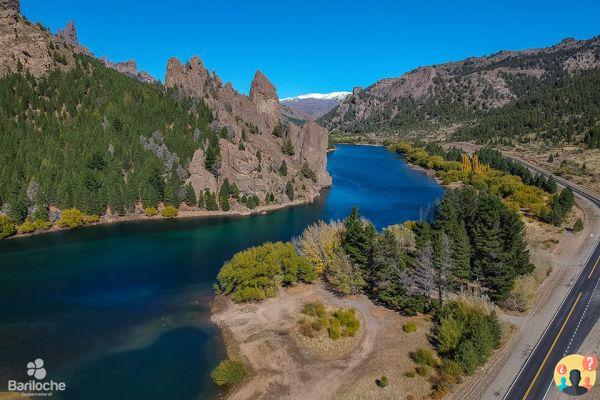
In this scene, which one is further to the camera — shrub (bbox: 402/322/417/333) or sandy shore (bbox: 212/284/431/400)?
shrub (bbox: 402/322/417/333)

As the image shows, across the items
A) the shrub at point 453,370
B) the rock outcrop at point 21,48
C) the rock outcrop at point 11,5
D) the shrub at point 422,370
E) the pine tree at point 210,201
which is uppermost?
the rock outcrop at point 11,5

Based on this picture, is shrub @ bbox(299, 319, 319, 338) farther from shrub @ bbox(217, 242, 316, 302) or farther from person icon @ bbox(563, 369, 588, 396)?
person icon @ bbox(563, 369, 588, 396)

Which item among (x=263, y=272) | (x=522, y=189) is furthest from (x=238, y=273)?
(x=522, y=189)

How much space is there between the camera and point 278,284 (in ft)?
Result: 259

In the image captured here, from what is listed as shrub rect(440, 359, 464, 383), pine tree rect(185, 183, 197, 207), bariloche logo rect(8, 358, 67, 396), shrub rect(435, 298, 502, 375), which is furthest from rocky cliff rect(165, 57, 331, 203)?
shrub rect(440, 359, 464, 383)

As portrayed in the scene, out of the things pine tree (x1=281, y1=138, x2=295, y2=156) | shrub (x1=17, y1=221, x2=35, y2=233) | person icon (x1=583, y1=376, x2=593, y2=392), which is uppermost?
pine tree (x1=281, y1=138, x2=295, y2=156)

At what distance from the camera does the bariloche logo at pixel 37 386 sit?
53.7 metres

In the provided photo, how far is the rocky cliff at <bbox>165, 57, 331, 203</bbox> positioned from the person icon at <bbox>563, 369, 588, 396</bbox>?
366ft

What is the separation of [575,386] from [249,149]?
13182cm

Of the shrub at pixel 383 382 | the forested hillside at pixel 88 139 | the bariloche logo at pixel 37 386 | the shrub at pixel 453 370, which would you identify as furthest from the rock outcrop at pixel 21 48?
the shrub at pixel 453 370

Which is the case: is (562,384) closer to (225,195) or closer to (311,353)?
(311,353)

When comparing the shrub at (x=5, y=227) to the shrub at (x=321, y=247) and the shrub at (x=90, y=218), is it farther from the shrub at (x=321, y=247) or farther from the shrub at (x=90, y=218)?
the shrub at (x=321, y=247)

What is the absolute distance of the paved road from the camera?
5078cm

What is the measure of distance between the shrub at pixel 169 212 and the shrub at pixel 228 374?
86.5 metres
